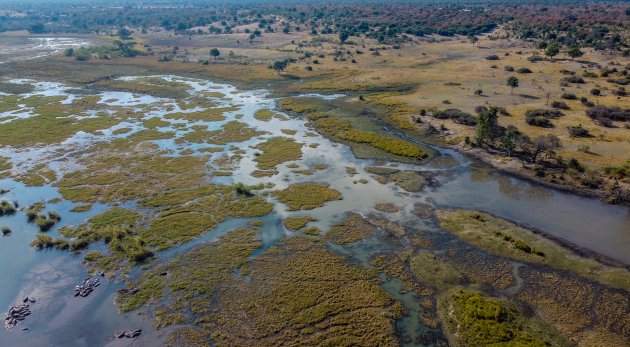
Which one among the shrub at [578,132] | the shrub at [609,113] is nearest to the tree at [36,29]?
the shrub at [578,132]

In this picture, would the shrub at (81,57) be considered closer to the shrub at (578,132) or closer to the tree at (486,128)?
the tree at (486,128)

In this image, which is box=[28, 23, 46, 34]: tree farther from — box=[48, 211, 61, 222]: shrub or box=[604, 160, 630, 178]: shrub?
box=[604, 160, 630, 178]: shrub

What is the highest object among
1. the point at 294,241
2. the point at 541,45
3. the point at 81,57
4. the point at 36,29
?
the point at 541,45

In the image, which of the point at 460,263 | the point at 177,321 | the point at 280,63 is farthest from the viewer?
the point at 280,63

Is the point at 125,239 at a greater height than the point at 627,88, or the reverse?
the point at 627,88

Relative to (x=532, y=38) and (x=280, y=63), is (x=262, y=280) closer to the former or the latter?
(x=280, y=63)

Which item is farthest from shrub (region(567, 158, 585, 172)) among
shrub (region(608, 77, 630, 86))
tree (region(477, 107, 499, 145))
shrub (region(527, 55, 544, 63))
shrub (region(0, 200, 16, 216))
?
shrub (region(527, 55, 544, 63))

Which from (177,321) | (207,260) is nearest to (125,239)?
(207,260)

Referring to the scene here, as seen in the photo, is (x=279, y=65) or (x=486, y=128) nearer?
(x=486, y=128)

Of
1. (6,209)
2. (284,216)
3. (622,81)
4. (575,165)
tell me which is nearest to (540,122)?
(575,165)

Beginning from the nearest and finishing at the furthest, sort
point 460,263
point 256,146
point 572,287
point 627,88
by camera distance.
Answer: point 572,287 < point 460,263 < point 256,146 < point 627,88

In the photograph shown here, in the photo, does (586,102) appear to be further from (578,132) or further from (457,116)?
(457,116)
